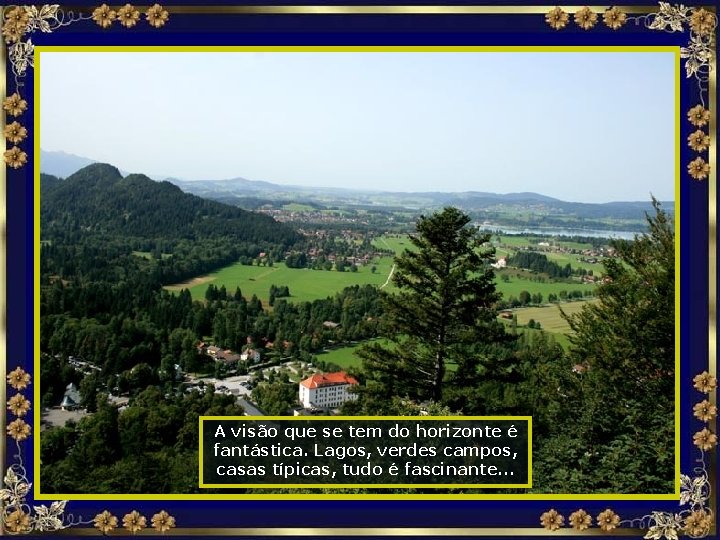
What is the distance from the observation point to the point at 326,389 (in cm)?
567

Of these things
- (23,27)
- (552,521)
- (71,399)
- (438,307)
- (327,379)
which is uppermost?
(23,27)

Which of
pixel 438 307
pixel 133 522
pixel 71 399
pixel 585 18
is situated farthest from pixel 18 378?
pixel 585 18

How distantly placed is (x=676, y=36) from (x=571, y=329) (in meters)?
3.47

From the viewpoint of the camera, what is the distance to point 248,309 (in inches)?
267

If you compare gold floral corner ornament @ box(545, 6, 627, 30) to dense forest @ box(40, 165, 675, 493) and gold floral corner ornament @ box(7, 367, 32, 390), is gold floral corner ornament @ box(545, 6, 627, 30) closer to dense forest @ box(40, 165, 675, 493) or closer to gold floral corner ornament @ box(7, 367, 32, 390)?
dense forest @ box(40, 165, 675, 493)

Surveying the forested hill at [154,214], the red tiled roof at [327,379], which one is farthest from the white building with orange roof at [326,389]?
the forested hill at [154,214]

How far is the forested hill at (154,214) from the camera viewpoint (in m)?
6.34

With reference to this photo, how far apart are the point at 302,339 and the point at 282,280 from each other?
0.78 m

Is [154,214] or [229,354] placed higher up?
[154,214]

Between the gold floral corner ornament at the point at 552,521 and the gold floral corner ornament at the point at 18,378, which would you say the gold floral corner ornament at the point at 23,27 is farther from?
the gold floral corner ornament at the point at 552,521

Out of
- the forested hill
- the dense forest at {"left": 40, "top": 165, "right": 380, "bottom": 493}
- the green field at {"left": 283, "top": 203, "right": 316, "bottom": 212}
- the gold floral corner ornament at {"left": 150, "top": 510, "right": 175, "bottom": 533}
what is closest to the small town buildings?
the dense forest at {"left": 40, "top": 165, "right": 380, "bottom": 493}

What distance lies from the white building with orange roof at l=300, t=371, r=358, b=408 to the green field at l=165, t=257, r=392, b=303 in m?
1.09

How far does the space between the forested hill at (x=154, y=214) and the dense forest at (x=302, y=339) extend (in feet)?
0.06

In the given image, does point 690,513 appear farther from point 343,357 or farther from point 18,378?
point 18,378
